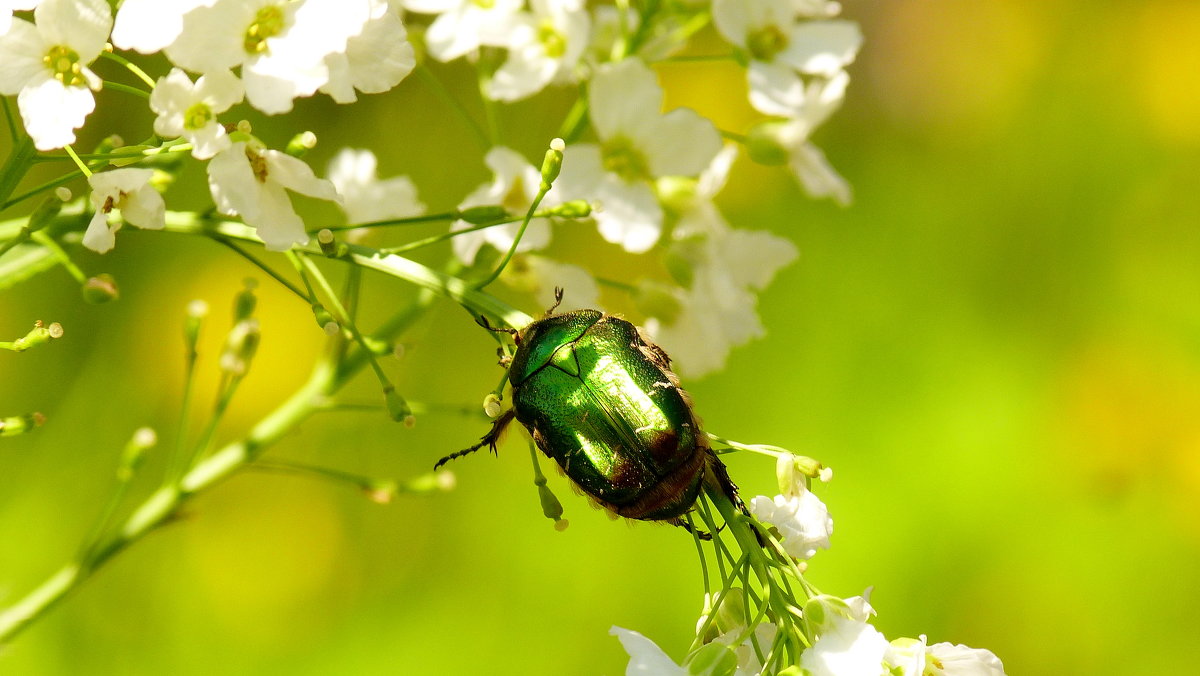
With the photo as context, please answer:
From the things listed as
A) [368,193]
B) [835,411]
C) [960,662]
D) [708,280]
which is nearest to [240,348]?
[368,193]

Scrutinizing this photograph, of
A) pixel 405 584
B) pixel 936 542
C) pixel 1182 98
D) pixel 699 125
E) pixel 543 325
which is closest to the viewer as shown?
pixel 543 325

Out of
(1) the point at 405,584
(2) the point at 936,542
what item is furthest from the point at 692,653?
(2) the point at 936,542

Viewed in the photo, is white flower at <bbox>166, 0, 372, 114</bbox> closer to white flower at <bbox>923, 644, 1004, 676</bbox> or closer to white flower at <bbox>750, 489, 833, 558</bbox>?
white flower at <bbox>750, 489, 833, 558</bbox>

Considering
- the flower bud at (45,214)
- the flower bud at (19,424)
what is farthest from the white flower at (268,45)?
the flower bud at (19,424)

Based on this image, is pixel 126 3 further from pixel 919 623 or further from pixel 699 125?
pixel 919 623

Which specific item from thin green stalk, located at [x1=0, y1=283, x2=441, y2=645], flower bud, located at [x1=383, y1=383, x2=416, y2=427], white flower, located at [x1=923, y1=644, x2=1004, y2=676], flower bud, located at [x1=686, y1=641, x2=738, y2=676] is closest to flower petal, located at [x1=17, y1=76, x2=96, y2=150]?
flower bud, located at [x1=383, y1=383, x2=416, y2=427]

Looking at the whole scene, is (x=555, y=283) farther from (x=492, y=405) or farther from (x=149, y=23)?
(x=149, y=23)

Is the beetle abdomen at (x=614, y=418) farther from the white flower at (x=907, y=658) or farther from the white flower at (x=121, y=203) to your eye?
the white flower at (x=121, y=203)

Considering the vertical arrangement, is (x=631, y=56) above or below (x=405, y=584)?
above
